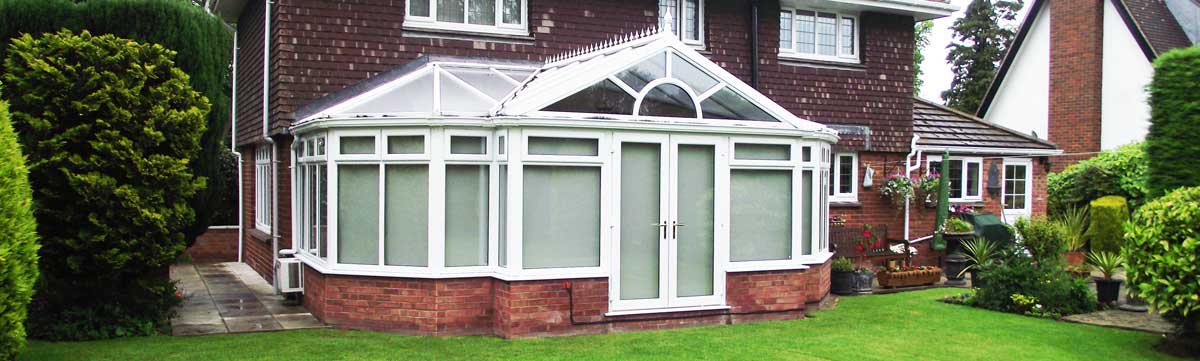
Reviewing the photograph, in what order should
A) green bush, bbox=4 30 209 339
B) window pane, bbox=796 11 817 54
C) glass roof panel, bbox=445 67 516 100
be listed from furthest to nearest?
window pane, bbox=796 11 817 54 < glass roof panel, bbox=445 67 516 100 < green bush, bbox=4 30 209 339

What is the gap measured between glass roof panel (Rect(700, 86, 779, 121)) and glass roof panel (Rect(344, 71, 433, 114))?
9.86ft

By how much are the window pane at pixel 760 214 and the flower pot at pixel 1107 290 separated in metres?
4.34

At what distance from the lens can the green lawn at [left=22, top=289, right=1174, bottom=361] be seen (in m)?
8.25

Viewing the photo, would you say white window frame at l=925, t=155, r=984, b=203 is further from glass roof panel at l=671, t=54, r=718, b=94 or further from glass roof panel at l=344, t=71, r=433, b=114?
glass roof panel at l=344, t=71, r=433, b=114

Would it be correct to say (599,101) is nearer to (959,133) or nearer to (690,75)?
(690,75)

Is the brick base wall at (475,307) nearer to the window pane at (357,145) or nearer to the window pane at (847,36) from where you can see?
the window pane at (357,145)

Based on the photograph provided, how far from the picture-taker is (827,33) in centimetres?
1507

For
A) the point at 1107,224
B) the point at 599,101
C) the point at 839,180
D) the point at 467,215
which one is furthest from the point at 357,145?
the point at 1107,224

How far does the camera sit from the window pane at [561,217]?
923cm

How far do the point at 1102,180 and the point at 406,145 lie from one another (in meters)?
16.0

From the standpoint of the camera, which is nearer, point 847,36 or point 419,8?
point 419,8

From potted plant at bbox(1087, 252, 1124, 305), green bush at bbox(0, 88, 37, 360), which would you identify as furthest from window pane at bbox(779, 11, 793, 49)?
green bush at bbox(0, 88, 37, 360)

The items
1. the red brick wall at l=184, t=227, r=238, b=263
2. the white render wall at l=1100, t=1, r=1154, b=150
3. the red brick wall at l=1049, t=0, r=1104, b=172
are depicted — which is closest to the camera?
the red brick wall at l=184, t=227, r=238, b=263

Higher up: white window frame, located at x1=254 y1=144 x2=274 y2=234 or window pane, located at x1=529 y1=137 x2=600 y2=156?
window pane, located at x1=529 y1=137 x2=600 y2=156
